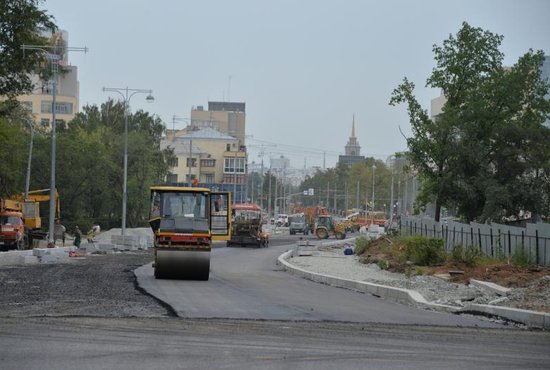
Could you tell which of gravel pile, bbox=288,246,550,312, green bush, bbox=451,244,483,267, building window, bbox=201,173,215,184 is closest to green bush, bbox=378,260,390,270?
gravel pile, bbox=288,246,550,312

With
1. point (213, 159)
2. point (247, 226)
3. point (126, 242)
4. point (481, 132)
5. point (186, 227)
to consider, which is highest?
point (213, 159)

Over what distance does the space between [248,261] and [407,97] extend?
1610 centimetres

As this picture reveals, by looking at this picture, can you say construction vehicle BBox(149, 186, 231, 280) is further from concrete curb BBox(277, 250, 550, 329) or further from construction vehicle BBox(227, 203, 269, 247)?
construction vehicle BBox(227, 203, 269, 247)

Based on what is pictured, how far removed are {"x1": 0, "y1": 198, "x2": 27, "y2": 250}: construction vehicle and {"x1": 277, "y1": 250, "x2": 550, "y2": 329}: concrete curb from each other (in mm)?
24581

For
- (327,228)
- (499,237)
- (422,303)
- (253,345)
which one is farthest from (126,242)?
(253,345)

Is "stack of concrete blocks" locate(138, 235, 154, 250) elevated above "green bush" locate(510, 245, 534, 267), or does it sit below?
below

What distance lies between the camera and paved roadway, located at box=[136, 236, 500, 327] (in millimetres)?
17984

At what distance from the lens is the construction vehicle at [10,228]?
53.2 metres

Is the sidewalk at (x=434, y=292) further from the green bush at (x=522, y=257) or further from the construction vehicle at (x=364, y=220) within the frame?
the construction vehicle at (x=364, y=220)

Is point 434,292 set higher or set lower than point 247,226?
lower

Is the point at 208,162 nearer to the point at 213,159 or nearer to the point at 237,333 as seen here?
the point at 213,159

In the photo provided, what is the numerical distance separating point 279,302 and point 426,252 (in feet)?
53.6

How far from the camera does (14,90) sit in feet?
134

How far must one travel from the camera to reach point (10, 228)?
53.5 meters
